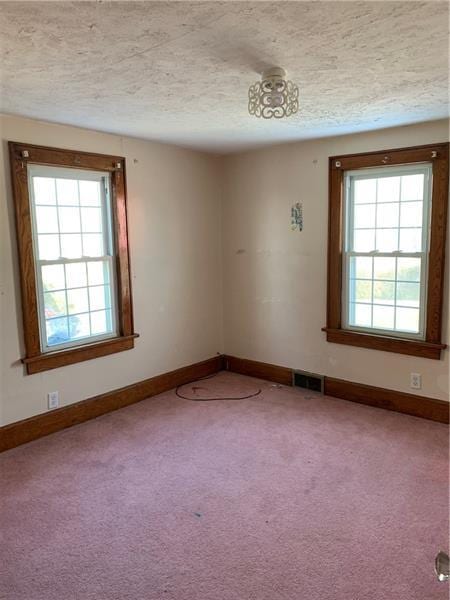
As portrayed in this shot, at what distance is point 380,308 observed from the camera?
12.6ft

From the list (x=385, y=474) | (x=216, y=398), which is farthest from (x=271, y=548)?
(x=216, y=398)

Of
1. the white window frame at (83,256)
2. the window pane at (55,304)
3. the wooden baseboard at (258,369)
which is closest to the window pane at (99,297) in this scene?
the white window frame at (83,256)

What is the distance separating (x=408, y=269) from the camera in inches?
143

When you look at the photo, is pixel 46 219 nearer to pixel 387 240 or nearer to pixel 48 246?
pixel 48 246

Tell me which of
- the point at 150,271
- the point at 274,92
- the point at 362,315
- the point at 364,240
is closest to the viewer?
the point at 274,92

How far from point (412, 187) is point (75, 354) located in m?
3.01

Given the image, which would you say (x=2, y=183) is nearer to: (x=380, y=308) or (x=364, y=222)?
(x=364, y=222)

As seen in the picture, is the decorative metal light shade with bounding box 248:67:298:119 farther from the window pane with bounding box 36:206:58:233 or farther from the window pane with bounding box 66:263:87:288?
the window pane with bounding box 66:263:87:288

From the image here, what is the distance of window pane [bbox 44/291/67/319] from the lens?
3.41m

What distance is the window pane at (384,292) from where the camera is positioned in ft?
12.3

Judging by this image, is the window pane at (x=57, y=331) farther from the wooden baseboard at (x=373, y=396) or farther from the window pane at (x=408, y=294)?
the window pane at (x=408, y=294)

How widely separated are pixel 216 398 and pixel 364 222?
2.07 metres

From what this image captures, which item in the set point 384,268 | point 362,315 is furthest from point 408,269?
point 362,315

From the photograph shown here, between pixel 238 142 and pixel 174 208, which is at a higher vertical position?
pixel 238 142
